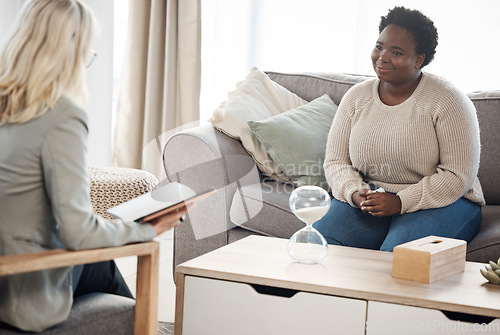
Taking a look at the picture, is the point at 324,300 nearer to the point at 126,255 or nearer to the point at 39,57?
the point at 126,255

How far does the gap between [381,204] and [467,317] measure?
0.66m

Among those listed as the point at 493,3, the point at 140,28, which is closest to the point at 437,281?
the point at 493,3

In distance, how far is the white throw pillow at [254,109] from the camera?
2.69 meters

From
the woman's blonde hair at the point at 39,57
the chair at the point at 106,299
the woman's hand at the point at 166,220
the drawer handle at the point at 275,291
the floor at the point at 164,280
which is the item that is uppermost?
the woman's blonde hair at the point at 39,57

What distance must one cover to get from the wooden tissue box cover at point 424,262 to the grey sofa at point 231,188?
760 millimetres

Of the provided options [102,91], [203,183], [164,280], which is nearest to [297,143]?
[203,183]

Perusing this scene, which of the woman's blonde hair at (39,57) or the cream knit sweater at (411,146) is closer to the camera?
the woman's blonde hair at (39,57)

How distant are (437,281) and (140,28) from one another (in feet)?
9.80

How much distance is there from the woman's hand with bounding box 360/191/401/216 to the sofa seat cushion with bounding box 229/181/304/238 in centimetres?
31

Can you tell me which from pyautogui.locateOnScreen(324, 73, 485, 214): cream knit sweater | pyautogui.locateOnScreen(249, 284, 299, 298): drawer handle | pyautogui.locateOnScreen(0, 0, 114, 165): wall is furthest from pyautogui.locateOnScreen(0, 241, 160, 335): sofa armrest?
pyautogui.locateOnScreen(0, 0, 114, 165): wall

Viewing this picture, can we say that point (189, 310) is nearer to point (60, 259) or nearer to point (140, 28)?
point (60, 259)

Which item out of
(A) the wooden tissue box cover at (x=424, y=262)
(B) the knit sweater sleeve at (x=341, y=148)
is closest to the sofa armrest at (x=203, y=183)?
(B) the knit sweater sleeve at (x=341, y=148)

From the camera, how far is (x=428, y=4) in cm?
349

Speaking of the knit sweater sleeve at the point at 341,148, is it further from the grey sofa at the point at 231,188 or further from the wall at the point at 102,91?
the wall at the point at 102,91
